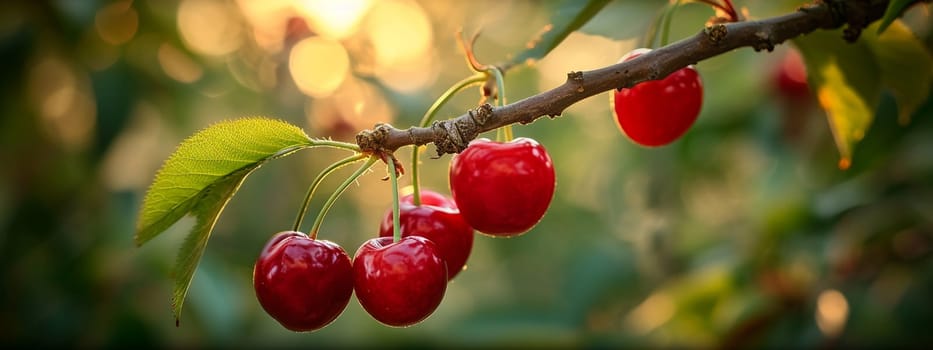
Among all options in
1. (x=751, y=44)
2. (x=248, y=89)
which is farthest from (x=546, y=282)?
(x=751, y=44)

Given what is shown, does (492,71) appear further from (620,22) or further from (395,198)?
(620,22)

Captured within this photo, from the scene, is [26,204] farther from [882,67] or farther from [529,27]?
[882,67]

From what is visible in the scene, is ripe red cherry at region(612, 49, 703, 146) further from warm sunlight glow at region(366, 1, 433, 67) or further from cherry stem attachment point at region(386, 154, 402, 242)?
warm sunlight glow at region(366, 1, 433, 67)

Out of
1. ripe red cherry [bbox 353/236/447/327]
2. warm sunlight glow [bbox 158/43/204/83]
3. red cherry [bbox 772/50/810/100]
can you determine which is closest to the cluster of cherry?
ripe red cherry [bbox 353/236/447/327]

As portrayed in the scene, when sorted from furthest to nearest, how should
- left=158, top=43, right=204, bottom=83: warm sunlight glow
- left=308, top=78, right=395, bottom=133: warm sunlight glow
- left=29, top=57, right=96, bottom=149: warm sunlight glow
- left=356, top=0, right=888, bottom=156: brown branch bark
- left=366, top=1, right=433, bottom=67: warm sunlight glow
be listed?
left=366, top=1, right=433, bottom=67: warm sunlight glow → left=308, top=78, right=395, bottom=133: warm sunlight glow → left=158, top=43, right=204, bottom=83: warm sunlight glow → left=29, top=57, right=96, bottom=149: warm sunlight glow → left=356, top=0, right=888, bottom=156: brown branch bark

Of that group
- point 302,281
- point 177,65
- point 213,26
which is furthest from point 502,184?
point 213,26

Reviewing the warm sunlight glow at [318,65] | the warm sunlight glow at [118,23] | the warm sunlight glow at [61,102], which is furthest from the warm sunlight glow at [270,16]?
the warm sunlight glow at [61,102]
